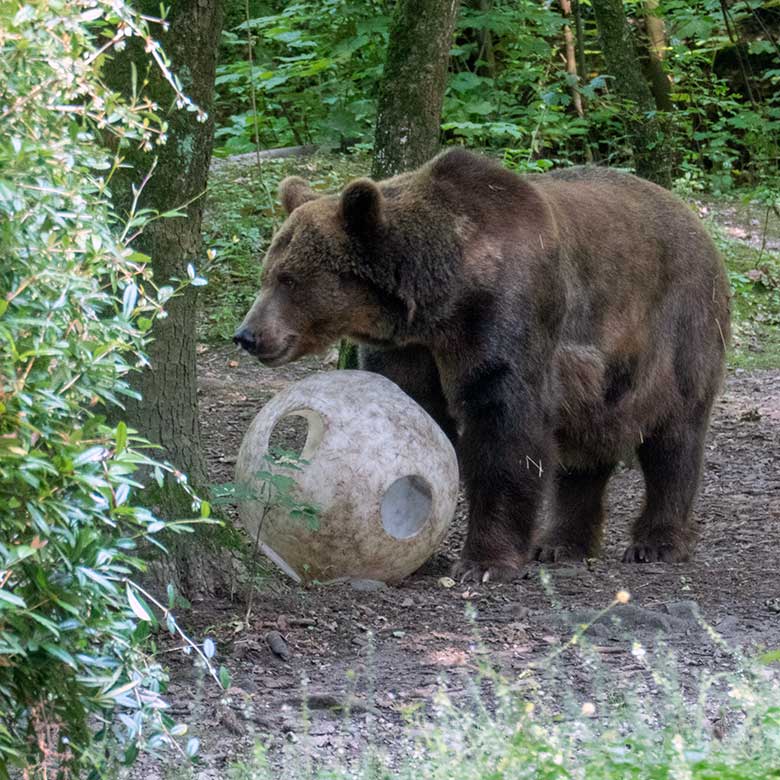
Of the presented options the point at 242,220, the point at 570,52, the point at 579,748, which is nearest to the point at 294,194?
the point at 579,748

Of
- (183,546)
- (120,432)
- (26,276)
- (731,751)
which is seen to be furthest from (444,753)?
(183,546)

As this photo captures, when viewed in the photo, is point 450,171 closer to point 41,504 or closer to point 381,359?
point 381,359

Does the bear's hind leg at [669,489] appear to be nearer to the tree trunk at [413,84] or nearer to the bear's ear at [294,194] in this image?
the tree trunk at [413,84]

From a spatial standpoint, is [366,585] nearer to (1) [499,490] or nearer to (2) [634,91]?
(1) [499,490]

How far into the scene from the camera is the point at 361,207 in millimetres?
6430

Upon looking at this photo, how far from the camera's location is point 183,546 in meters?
5.43

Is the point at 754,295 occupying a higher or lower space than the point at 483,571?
higher

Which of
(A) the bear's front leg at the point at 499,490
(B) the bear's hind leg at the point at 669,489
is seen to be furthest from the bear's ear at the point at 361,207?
(B) the bear's hind leg at the point at 669,489

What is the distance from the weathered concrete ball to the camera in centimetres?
575

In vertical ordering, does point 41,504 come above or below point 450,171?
below

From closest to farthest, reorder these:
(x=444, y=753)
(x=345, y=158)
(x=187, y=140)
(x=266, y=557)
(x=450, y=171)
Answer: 1. (x=444, y=753)
2. (x=187, y=140)
3. (x=266, y=557)
4. (x=450, y=171)
5. (x=345, y=158)

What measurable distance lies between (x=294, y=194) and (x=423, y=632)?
8.47ft

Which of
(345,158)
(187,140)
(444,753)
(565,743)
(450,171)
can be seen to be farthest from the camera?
(345,158)

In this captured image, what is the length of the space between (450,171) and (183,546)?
234cm
